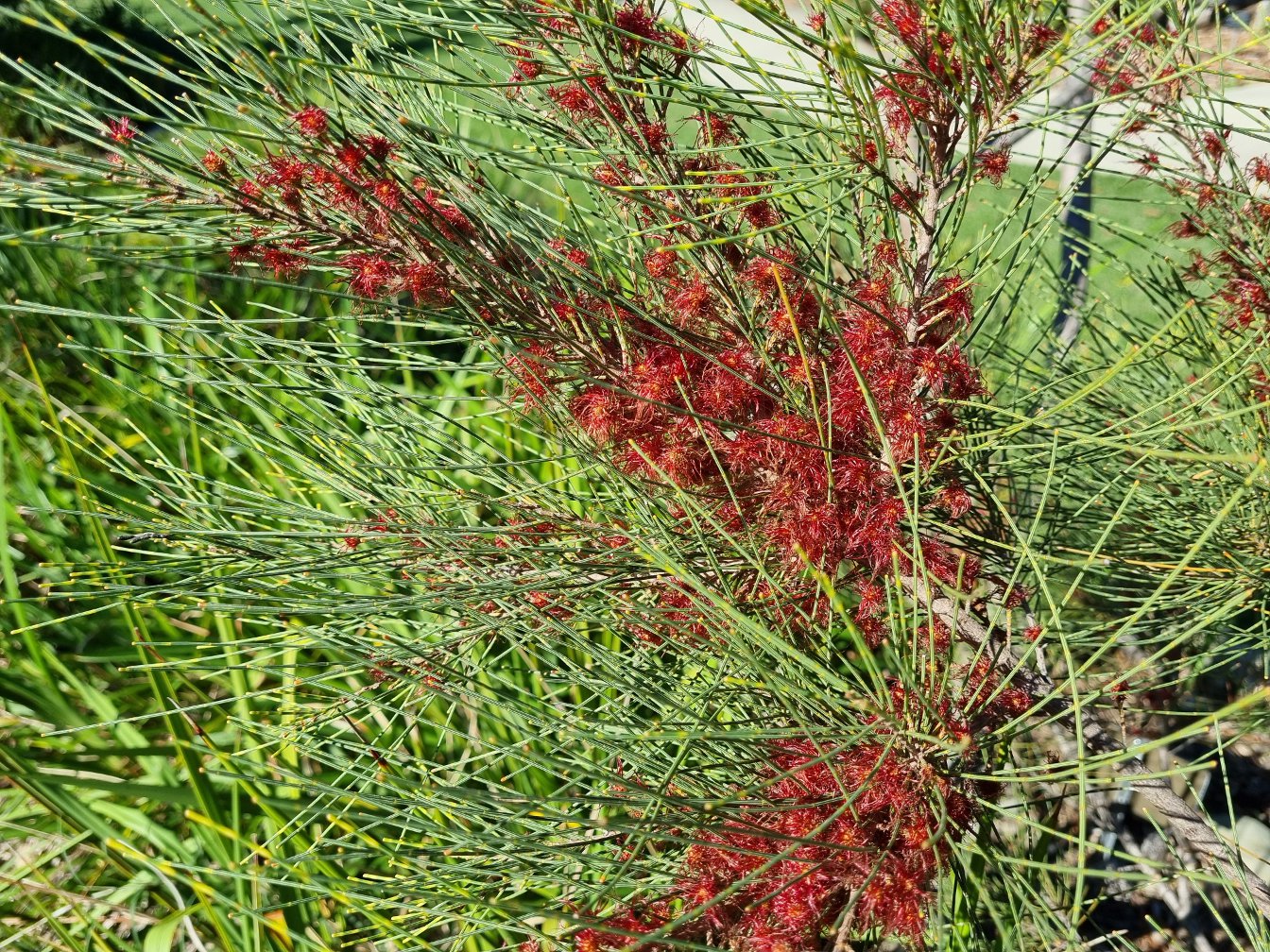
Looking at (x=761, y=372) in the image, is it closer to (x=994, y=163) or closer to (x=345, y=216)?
(x=994, y=163)

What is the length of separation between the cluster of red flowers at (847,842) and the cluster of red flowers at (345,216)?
46 centimetres

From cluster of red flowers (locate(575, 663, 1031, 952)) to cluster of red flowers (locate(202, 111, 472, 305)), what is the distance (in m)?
0.46

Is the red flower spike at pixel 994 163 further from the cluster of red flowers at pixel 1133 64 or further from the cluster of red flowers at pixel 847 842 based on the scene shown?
the cluster of red flowers at pixel 847 842

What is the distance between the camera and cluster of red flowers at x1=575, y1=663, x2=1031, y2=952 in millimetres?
600

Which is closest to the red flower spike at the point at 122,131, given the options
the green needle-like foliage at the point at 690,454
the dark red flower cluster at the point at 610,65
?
the green needle-like foliage at the point at 690,454

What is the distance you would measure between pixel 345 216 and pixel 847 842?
23.6 inches

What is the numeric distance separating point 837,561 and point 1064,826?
142 cm

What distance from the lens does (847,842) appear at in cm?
62

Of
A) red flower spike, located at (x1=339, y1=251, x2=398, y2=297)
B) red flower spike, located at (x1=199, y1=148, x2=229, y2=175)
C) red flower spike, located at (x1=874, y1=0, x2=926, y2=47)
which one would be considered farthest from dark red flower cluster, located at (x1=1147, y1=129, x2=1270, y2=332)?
red flower spike, located at (x1=199, y1=148, x2=229, y2=175)

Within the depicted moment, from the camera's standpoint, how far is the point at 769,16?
61cm

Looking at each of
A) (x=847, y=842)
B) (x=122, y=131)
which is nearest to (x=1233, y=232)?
(x=847, y=842)

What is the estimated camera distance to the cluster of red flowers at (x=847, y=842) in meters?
0.60

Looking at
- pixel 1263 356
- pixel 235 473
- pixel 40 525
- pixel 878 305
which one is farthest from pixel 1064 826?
pixel 40 525

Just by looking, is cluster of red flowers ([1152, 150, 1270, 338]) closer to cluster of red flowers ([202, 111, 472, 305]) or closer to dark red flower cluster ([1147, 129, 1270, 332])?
dark red flower cluster ([1147, 129, 1270, 332])
